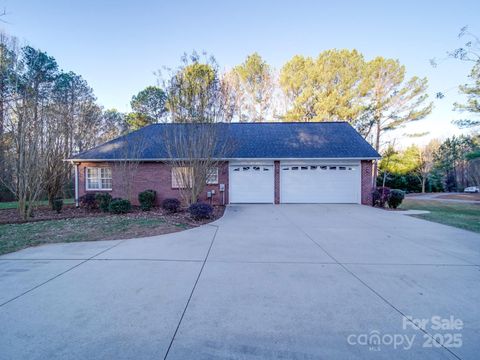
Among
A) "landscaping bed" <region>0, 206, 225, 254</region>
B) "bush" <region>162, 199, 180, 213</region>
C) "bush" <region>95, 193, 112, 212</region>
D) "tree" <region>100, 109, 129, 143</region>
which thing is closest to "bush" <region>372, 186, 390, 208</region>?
"landscaping bed" <region>0, 206, 225, 254</region>

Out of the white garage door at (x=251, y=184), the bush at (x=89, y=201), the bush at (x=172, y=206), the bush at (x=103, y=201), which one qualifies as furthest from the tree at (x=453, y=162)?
the bush at (x=89, y=201)

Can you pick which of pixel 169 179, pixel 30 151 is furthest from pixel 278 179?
pixel 30 151

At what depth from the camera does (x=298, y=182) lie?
Result: 40.4 ft

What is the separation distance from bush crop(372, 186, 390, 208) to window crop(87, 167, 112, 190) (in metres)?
15.4

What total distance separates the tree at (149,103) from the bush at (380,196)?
22444 millimetres

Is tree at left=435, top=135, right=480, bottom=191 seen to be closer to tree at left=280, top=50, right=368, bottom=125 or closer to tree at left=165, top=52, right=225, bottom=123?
tree at left=280, top=50, right=368, bottom=125

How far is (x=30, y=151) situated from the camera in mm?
8531

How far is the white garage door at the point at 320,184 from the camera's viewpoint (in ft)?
40.2

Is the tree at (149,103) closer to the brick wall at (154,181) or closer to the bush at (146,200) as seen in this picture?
the brick wall at (154,181)

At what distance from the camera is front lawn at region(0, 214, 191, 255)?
5.51m

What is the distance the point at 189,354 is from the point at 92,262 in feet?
10.6

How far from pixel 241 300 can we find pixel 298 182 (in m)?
10.2

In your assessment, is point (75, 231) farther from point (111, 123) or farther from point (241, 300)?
point (111, 123)

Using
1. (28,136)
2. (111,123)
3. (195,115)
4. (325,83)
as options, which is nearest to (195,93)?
(195,115)
